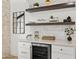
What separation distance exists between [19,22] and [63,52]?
3750 mm

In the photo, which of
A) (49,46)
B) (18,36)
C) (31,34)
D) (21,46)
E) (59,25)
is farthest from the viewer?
(18,36)

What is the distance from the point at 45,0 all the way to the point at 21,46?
1522 mm

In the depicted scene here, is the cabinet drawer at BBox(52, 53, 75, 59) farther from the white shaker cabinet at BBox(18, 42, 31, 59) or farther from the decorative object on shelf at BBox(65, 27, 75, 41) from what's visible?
the white shaker cabinet at BBox(18, 42, 31, 59)

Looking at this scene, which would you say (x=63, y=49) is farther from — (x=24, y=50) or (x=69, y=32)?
(x=24, y=50)

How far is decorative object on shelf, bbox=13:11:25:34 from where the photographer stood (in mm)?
6908

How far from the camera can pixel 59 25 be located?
4.69 metres

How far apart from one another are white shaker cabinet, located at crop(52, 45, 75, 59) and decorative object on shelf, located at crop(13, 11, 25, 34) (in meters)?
3.06

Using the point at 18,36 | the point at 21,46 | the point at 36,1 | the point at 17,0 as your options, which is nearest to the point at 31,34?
the point at 21,46

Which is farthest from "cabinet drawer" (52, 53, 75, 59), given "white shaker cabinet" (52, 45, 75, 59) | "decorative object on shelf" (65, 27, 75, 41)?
"decorative object on shelf" (65, 27, 75, 41)

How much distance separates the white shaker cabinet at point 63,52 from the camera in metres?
3.49

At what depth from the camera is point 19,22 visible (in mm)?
7117

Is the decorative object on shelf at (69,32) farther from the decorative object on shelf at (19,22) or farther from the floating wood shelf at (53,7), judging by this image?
the decorative object on shelf at (19,22)

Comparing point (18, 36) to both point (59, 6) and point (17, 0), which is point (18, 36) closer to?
point (17, 0)

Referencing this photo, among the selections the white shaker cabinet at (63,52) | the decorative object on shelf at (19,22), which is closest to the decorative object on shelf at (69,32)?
the white shaker cabinet at (63,52)
